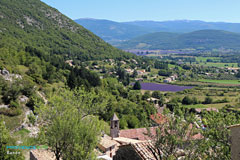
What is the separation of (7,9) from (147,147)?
4590 inches

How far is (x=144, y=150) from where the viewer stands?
13.3 metres

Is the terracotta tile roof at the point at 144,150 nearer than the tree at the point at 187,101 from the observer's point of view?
Yes

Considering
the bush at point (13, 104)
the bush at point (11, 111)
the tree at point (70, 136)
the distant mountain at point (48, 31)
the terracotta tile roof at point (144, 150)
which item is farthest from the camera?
the distant mountain at point (48, 31)

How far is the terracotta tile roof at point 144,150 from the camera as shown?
1294 centimetres

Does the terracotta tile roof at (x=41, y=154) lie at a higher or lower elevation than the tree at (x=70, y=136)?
lower

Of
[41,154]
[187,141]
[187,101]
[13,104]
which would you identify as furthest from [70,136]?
[187,101]

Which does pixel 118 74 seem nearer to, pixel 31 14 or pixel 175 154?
pixel 31 14

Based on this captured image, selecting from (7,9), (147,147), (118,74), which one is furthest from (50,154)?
(7,9)

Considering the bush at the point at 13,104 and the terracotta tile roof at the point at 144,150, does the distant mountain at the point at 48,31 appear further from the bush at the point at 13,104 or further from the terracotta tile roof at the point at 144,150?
the terracotta tile roof at the point at 144,150

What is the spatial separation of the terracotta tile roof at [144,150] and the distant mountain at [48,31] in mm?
82356

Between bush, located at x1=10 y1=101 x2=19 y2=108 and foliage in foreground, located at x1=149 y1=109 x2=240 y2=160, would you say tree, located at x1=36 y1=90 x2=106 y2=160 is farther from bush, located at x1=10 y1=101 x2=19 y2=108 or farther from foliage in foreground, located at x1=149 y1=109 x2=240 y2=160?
bush, located at x1=10 y1=101 x2=19 y2=108

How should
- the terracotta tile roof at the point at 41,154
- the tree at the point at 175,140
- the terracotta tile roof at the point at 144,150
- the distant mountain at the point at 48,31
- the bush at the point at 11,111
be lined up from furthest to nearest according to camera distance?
the distant mountain at the point at 48,31 → the bush at the point at 11,111 → the terracotta tile roof at the point at 41,154 → the terracotta tile roof at the point at 144,150 → the tree at the point at 175,140

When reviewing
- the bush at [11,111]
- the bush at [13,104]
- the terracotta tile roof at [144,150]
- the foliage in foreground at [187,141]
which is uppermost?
the foliage in foreground at [187,141]

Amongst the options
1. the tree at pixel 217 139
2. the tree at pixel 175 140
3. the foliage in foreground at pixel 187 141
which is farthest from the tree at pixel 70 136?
the tree at pixel 217 139
